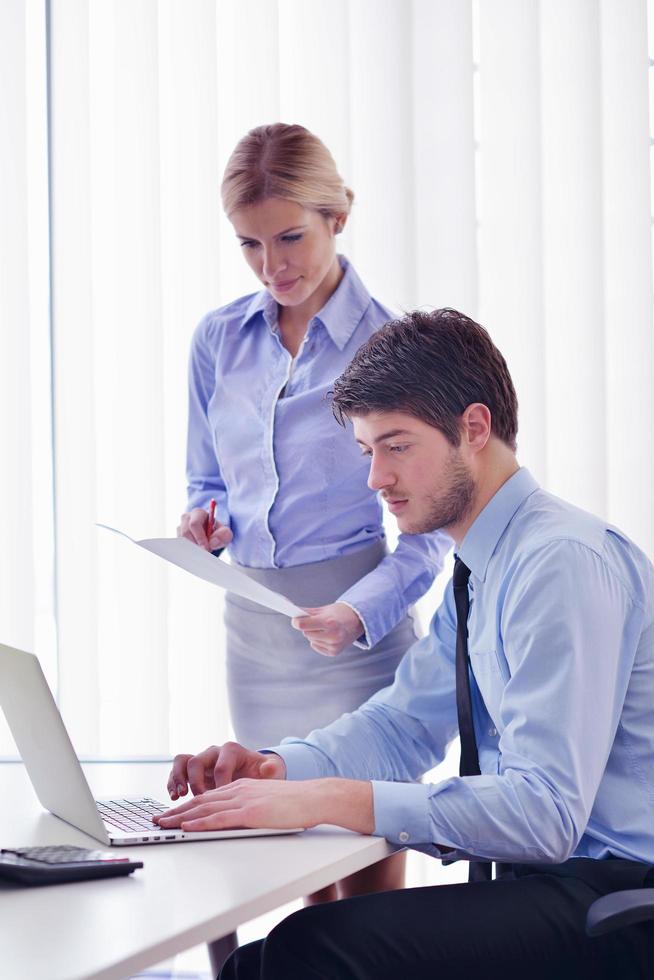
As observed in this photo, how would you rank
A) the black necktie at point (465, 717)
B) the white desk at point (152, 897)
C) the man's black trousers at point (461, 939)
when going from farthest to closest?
the black necktie at point (465, 717) → the man's black trousers at point (461, 939) → the white desk at point (152, 897)

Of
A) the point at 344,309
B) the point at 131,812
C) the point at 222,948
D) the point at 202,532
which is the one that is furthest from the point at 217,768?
the point at 344,309

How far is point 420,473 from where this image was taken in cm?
145

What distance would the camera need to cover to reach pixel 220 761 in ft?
4.54

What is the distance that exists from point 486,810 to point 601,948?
19cm

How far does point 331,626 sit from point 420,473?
407 millimetres

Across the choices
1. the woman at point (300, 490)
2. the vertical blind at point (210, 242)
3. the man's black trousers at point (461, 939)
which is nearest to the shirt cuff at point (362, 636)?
the woman at point (300, 490)

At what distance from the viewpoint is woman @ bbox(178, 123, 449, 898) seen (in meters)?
1.92

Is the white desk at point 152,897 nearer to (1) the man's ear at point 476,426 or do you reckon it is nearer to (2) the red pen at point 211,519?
(1) the man's ear at point 476,426

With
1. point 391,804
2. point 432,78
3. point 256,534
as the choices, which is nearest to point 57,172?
point 432,78

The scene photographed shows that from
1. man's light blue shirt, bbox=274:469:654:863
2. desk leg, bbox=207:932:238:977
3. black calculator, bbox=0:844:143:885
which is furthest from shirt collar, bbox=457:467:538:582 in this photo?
desk leg, bbox=207:932:238:977

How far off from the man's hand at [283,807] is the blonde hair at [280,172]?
105 cm

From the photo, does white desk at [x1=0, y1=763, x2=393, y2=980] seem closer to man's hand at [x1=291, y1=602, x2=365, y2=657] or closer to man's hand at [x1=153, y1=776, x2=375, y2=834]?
man's hand at [x1=153, y1=776, x2=375, y2=834]

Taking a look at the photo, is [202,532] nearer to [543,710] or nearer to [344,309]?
[344,309]

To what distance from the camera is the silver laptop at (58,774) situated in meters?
1.19
